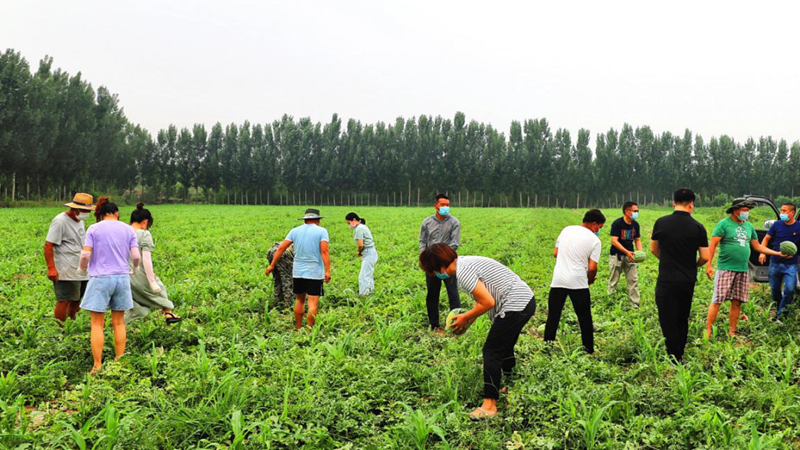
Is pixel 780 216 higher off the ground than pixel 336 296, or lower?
higher

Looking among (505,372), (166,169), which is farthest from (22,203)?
(505,372)

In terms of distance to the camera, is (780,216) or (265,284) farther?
(265,284)

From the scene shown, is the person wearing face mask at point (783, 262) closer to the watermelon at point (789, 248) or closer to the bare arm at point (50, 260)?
the watermelon at point (789, 248)

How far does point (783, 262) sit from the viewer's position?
702 centimetres

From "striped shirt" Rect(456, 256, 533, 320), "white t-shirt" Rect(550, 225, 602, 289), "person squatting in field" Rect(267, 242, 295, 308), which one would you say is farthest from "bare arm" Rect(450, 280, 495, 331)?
"person squatting in field" Rect(267, 242, 295, 308)

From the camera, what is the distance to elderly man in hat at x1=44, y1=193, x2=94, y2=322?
6129 millimetres

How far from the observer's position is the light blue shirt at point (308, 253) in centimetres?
670

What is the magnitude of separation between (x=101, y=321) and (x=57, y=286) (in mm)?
1861

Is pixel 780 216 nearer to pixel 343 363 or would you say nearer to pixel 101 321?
pixel 343 363

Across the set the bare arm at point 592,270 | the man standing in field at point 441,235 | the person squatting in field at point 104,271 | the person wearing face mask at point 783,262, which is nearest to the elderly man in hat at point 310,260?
the man standing in field at point 441,235

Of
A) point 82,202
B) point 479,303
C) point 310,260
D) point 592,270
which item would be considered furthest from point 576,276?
point 82,202

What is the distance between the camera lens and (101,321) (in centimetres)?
516

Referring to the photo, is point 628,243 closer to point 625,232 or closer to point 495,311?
point 625,232

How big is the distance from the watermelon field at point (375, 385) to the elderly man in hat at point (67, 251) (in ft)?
1.39
